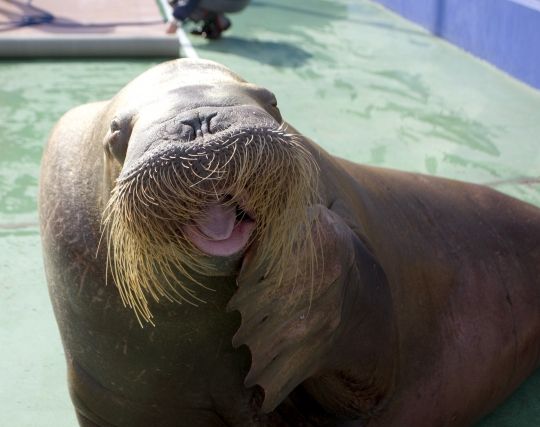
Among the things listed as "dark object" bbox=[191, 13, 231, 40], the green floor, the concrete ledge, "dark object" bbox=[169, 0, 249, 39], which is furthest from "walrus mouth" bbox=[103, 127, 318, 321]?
"dark object" bbox=[191, 13, 231, 40]

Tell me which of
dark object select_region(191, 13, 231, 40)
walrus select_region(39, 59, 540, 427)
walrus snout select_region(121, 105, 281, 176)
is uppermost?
walrus snout select_region(121, 105, 281, 176)

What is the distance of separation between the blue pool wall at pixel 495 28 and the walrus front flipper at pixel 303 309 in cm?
559

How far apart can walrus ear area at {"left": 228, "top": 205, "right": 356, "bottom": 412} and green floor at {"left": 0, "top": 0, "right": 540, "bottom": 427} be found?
1176mm

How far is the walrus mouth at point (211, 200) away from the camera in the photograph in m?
1.89

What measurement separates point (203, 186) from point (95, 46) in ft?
22.0

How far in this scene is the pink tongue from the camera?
198cm

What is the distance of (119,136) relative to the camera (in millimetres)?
2309

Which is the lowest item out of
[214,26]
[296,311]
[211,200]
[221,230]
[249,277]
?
[214,26]

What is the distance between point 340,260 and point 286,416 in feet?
2.13

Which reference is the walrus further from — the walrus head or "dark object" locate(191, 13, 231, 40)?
"dark object" locate(191, 13, 231, 40)

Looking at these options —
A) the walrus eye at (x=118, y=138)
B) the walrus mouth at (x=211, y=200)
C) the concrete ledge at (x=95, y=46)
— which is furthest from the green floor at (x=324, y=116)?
the walrus mouth at (x=211, y=200)

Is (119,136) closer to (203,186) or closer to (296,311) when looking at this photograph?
(203,186)

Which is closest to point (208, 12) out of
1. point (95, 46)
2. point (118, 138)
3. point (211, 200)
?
point (95, 46)

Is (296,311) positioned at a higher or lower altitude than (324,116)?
higher
